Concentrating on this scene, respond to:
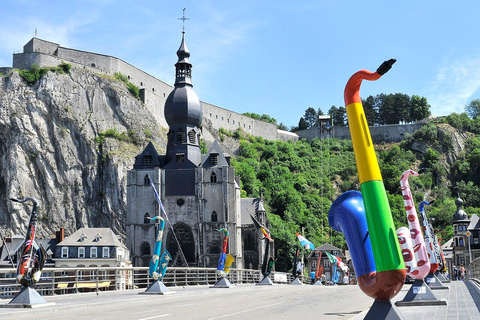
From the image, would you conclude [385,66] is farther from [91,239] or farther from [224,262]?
[91,239]

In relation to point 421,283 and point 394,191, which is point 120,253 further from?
point 394,191

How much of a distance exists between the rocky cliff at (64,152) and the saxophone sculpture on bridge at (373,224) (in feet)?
218

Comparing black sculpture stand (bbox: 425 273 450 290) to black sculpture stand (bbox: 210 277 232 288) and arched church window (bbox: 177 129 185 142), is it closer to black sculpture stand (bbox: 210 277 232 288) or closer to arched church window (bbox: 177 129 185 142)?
black sculpture stand (bbox: 210 277 232 288)

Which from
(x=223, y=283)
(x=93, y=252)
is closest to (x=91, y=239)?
(x=93, y=252)

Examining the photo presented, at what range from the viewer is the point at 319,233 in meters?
88.1

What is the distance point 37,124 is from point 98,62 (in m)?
16.6

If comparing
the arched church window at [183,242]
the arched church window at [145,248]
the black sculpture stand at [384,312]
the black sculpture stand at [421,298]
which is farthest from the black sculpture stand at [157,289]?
the arched church window at [145,248]

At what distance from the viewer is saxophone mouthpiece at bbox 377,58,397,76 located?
7211 mm

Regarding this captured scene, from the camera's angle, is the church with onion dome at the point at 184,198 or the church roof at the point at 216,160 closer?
the church with onion dome at the point at 184,198

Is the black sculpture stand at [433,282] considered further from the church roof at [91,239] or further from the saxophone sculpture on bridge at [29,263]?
the church roof at [91,239]

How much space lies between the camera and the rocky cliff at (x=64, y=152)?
7344 cm

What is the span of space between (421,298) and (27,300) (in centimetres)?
952

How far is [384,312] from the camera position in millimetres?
7633

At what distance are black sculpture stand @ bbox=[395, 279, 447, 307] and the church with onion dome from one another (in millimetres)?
39515
